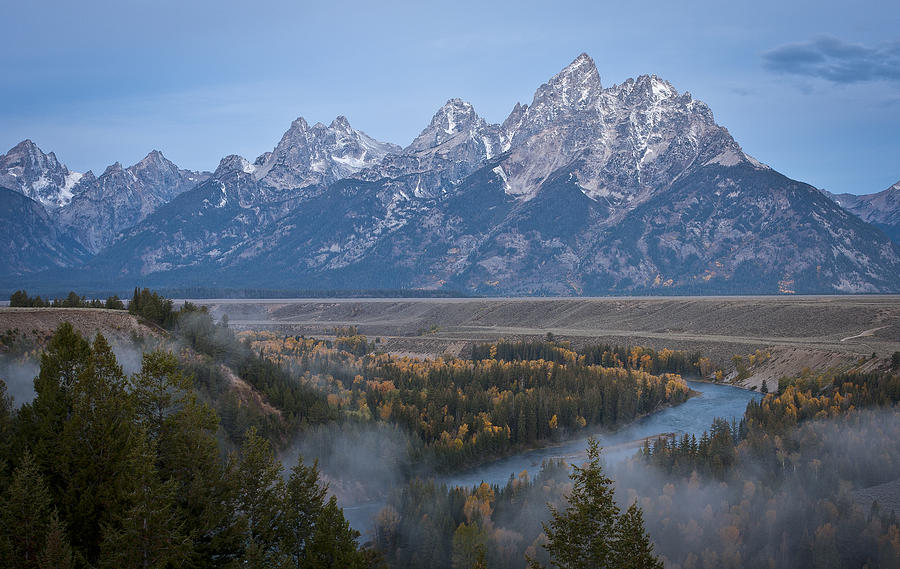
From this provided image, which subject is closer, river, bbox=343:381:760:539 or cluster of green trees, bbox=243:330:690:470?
river, bbox=343:381:760:539

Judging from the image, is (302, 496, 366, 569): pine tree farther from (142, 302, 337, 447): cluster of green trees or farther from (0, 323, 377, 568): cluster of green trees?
(142, 302, 337, 447): cluster of green trees

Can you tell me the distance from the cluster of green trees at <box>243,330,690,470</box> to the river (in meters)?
2.35

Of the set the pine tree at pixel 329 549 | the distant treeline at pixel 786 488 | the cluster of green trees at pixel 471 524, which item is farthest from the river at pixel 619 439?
the pine tree at pixel 329 549

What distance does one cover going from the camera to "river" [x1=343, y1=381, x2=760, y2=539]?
283ft

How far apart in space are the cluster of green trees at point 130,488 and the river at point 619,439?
29.5 metres

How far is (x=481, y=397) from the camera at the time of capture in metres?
112

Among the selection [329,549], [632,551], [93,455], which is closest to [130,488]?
[93,455]

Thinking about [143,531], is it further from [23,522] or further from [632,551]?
[632,551]

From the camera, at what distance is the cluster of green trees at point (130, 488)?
33281 millimetres

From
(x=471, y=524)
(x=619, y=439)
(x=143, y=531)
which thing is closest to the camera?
(x=143, y=531)

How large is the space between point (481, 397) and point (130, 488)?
79082 mm

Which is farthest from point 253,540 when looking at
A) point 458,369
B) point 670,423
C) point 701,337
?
point 701,337

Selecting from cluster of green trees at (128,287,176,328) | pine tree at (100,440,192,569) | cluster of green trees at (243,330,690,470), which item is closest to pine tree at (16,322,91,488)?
pine tree at (100,440,192,569)

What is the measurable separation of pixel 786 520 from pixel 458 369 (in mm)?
73501
